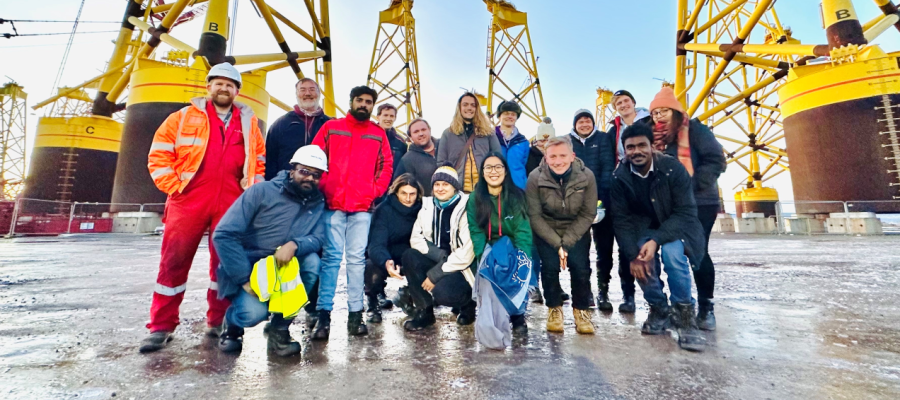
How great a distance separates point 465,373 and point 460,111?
225cm

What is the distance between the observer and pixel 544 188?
260cm

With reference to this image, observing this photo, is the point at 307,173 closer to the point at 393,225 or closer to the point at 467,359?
the point at 393,225

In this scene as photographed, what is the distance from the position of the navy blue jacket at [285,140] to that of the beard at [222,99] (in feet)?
1.84

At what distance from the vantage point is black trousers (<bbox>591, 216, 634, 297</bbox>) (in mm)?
2969

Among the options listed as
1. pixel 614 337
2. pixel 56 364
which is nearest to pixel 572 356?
pixel 614 337

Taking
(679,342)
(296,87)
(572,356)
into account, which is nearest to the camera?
(572,356)

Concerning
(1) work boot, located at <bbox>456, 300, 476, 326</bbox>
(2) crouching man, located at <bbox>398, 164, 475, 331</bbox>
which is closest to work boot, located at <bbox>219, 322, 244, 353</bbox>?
(2) crouching man, located at <bbox>398, 164, 475, 331</bbox>

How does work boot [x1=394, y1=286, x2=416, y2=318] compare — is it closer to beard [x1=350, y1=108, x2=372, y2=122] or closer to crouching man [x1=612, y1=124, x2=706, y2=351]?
beard [x1=350, y1=108, x2=372, y2=122]

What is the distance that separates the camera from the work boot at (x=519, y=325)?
2.27 metres

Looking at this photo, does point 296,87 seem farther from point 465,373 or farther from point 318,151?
point 465,373

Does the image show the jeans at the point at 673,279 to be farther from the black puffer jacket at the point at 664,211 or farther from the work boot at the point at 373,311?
the work boot at the point at 373,311

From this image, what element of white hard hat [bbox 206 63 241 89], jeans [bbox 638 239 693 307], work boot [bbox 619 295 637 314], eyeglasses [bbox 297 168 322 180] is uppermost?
white hard hat [bbox 206 63 241 89]

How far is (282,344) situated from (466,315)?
1200 millimetres

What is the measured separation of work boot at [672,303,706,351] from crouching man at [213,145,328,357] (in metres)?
2.11
